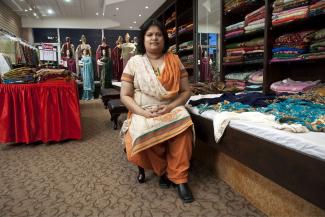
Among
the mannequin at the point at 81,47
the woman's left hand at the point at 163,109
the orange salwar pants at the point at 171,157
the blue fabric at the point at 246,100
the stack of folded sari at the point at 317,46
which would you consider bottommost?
the orange salwar pants at the point at 171,157

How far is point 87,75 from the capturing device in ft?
Answer: 23.9

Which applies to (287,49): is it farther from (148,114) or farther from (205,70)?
(205,70)

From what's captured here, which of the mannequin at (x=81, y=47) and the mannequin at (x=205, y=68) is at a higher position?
the mannequin at (x=81, y=47)

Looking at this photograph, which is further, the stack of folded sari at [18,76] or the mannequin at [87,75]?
the mannequin at [87,75]

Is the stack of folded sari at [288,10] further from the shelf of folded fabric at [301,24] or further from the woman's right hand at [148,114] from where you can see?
the woman's right hand at [148,114]

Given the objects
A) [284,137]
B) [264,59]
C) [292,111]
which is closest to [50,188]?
[284,137]

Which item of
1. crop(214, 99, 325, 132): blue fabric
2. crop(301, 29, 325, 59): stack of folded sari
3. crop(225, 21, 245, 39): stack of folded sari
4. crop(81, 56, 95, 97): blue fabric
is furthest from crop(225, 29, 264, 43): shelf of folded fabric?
crop(81, 56, 95, 97): blue fabric

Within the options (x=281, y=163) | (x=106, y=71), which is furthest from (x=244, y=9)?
(x=106, y=71)

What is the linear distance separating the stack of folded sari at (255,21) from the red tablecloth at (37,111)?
200 cm

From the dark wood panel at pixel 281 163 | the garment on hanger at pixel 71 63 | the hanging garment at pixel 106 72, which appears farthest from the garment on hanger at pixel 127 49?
the dark wood panel at pixel 281 163

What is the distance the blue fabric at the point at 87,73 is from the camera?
7268mm

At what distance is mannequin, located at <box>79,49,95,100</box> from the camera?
7.28 metres

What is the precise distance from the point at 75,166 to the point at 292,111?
166 cm

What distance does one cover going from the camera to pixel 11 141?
8.72ft
